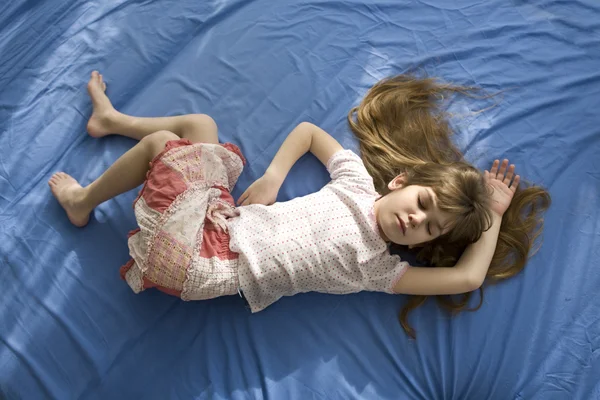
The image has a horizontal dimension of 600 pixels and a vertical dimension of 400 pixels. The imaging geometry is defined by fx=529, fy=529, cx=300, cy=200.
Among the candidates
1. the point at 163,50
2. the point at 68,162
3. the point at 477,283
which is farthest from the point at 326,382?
the point at 163,50

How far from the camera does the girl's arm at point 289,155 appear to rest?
1298mm

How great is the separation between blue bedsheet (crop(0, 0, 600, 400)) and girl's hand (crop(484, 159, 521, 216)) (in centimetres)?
5

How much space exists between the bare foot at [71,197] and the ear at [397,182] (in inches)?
28.7

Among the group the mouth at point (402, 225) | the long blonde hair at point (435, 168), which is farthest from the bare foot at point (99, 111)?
the mouth at point (402, 225)

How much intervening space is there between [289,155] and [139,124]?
392 millimetres

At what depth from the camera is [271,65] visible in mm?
1469

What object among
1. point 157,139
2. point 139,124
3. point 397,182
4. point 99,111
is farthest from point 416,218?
point 99,111

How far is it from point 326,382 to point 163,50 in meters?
0.98

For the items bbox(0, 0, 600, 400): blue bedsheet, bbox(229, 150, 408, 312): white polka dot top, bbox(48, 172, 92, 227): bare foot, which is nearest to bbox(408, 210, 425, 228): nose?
bbox(229, 150, 408, 312): white polka dot top

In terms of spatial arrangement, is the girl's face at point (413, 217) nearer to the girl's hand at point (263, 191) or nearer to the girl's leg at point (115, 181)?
the girl's hand at point (263, 191)

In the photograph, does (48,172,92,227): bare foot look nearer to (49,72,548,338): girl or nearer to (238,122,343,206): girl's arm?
(49,72,548,338): girl

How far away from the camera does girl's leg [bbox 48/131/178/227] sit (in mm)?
1241

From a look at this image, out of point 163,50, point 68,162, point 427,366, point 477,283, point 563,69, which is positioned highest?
point 163,50

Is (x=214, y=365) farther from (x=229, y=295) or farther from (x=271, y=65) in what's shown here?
(x=271, y=65)
